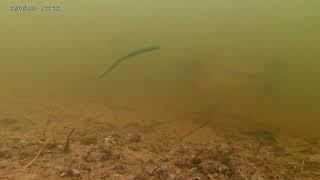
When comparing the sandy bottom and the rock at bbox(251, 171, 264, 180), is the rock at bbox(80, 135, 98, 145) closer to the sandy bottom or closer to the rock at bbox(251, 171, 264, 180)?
the sandy bottom

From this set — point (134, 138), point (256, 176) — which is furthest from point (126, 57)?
point (256, 176)

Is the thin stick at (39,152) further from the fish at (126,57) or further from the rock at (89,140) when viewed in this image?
the fish at (126,57)

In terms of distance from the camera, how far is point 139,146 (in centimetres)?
284

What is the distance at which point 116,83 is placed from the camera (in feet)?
14.3

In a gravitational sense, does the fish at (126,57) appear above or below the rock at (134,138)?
above

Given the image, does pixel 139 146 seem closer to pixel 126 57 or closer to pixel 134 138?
pixel 134 138

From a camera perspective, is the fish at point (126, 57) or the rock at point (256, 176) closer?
the rock at point (256, 176)

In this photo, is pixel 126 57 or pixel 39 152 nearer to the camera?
pixel 39 152

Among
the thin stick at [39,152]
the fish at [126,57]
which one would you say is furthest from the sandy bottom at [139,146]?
the fish at [126,57]

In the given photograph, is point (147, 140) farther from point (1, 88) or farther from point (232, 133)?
point (1, 88)

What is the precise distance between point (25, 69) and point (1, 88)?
501 millimetres

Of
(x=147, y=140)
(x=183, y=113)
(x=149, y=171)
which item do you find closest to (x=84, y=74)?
(x=183, y=113)

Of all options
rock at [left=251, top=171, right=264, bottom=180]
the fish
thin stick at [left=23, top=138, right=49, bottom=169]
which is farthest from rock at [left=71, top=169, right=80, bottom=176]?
the fish

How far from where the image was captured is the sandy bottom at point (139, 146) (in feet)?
8.16
